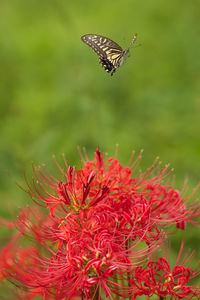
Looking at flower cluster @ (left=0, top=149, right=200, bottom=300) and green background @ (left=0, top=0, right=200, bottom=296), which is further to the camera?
green background @ (left=0, top=0, right=200, bottom=296)

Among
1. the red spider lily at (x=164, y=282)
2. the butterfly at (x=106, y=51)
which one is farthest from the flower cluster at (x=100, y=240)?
the butterfly at (x=106, y=51)

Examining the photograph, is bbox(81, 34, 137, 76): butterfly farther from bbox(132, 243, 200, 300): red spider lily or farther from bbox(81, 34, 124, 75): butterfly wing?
bbox(132, 243, 200, 300): red spider lily

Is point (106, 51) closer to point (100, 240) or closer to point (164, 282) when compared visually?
point (100, 240)

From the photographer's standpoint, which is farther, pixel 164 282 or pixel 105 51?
pixel 105 51

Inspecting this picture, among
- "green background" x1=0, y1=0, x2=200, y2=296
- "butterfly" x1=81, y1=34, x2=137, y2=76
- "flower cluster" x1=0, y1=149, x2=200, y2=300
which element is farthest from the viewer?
"green background" x1=0, y1=0, x2=200, y2=296

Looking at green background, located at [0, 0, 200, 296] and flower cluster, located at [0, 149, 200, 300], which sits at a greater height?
green background, located at [0, 0, 200, 296]

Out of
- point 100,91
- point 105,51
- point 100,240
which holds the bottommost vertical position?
point 100,240

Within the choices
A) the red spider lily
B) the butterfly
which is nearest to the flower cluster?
the red spider lily

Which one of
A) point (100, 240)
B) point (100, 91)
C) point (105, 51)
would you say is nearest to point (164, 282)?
point (100, 240)
